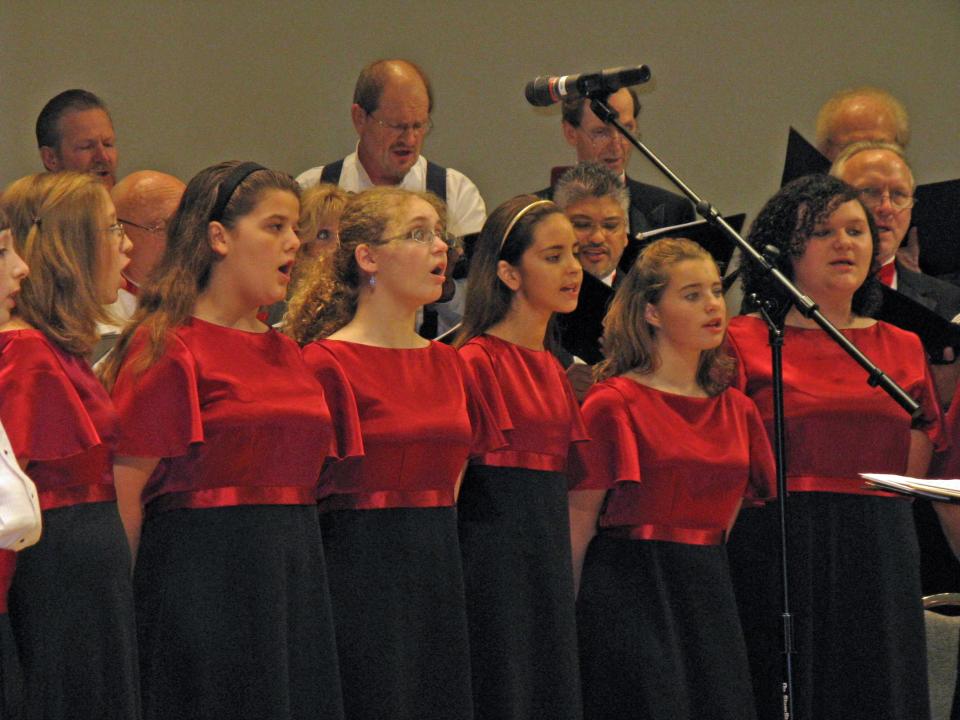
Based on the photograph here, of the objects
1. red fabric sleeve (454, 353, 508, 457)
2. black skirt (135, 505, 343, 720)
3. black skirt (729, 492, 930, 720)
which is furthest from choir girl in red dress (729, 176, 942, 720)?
black skirt (135, 505, 343, 720)

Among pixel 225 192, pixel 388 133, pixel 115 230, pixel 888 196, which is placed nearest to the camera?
pixel 115 230

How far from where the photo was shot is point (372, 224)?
3469 mm

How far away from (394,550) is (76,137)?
1809mm

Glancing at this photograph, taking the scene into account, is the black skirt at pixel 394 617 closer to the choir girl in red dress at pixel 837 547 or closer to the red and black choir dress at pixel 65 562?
the red and black choir dress at pixel 65 562

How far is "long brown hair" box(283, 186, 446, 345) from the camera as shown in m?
3.46

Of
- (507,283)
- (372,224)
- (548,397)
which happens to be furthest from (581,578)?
(372,224)

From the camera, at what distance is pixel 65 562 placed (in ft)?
9.16

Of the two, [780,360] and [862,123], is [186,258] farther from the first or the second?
[862,123]

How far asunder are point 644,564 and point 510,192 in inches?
104

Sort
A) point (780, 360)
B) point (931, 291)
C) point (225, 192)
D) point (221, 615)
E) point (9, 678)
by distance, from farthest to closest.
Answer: point (931, 291)
point (780, 360)
point (225, 192)
point (221, 615)
point (9, 678)

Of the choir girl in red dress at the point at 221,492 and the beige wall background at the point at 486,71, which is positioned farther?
the beige wall background at the point at 486,71

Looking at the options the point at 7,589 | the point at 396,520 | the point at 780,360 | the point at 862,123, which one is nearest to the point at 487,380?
the point at 396,520

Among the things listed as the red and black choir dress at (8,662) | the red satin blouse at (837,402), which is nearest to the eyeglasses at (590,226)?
the red satin blouse at (837,402)

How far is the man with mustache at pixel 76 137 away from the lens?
4.40 meters
